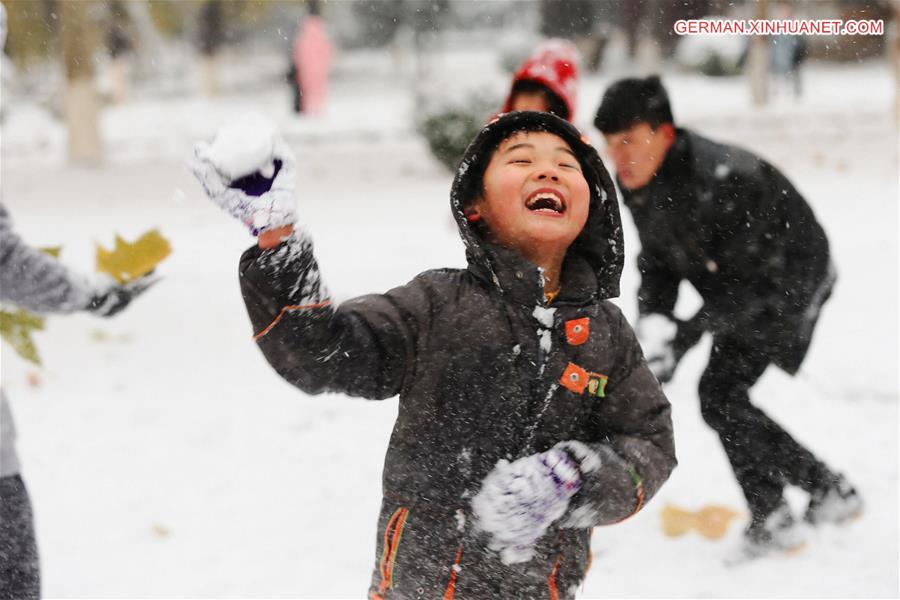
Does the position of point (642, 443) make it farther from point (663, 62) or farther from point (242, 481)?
point (663, 62)

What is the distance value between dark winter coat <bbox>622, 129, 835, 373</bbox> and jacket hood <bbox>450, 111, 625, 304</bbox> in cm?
123

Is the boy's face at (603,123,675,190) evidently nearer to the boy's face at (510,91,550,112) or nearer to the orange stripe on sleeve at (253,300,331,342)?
the boy's face at (510,91,550,112)

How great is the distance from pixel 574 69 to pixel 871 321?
2741 mm

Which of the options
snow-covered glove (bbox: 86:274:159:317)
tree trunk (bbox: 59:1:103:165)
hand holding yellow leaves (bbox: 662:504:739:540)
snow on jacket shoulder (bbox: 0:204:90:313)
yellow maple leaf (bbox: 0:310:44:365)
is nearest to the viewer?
snow on jacket shoulder (bbox: 0:204:90:313)

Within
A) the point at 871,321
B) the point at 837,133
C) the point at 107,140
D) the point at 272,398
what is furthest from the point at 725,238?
the point at 107,140

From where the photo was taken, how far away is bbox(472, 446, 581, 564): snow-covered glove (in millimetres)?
1691

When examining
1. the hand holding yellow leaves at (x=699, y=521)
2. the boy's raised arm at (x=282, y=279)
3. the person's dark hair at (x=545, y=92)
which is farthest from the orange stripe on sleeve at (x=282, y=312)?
the person's dark hair at (x=545, y=92)

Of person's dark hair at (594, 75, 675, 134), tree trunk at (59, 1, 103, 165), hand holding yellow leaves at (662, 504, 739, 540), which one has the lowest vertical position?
hand holding yellow leaves at (662, 504, 739, 540)

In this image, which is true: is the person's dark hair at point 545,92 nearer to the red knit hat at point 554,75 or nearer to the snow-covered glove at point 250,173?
the red knit hat at point 554,75

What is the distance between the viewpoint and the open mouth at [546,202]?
1.80 m

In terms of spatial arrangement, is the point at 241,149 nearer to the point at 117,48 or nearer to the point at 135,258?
the point at 135,258

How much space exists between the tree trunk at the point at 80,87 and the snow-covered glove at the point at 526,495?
11.2 meters

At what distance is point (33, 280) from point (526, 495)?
1296mm

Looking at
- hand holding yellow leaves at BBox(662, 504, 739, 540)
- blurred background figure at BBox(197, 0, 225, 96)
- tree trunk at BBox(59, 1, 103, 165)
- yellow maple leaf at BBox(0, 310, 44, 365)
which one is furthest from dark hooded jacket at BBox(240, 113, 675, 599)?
blurred background figure at BBox(197, 0, 225, 96)
